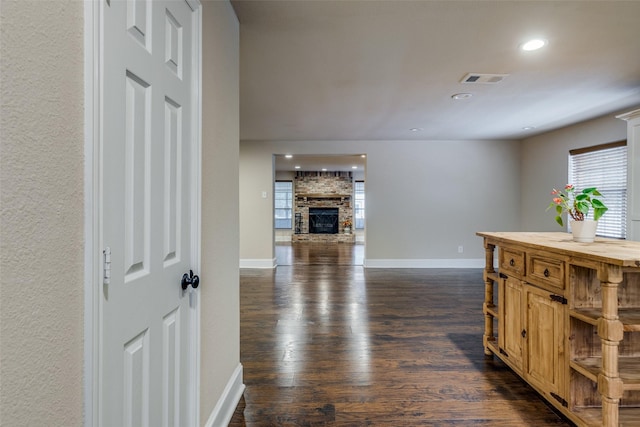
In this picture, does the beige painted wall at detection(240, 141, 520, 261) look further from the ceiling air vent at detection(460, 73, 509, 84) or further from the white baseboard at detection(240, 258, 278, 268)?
the ceiling air vent at detection(460, 73, 509, 84)

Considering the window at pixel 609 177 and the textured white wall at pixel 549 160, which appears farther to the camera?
the textured white wall at pixel 549 160

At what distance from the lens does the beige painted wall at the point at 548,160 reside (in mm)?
4559

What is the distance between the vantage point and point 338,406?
77.9 inches

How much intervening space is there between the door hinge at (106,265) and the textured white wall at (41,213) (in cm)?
7

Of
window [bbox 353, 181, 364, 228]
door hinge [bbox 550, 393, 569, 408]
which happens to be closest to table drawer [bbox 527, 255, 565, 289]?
door hinge [bbox 550, 393, 569, 408]

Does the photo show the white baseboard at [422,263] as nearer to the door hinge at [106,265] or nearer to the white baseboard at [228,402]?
the white baseboard at [228,402]

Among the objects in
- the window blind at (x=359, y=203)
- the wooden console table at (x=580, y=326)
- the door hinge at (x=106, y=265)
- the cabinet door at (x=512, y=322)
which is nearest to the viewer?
the door hinge at (x=106, y=265)

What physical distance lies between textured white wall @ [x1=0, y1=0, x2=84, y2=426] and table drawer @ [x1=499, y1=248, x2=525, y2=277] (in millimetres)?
2328

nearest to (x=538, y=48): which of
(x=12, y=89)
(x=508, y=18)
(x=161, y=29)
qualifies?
(x=508, y=18)

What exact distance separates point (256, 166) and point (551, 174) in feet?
16.4

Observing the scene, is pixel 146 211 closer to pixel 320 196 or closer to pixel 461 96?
pixel 461 96

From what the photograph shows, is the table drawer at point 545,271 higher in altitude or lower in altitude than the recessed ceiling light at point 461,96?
lower

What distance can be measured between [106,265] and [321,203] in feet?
34.3

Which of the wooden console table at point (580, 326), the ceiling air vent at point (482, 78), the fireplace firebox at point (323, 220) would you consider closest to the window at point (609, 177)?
the ceiling air vent at point (482, 78)
